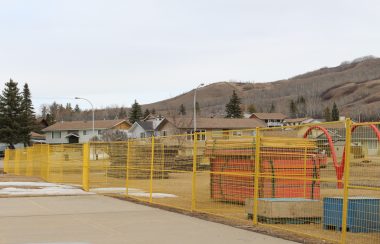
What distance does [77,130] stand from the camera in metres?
110

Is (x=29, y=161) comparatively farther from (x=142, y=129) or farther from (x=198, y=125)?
(x=142, y=129)

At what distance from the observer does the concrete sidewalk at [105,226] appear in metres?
10.3

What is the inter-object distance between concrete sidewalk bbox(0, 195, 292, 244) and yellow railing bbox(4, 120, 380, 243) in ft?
3.60

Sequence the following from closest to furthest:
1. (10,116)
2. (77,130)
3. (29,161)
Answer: (29,161)
(10,116)
(77,130)

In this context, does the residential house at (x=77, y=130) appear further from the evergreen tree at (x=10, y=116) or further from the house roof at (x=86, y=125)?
the evergreen tree at (x=10, y=116)

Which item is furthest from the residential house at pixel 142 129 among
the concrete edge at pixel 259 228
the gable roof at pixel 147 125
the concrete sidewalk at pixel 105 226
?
the concrete edge at pixel 259 228

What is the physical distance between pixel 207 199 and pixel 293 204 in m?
5.69

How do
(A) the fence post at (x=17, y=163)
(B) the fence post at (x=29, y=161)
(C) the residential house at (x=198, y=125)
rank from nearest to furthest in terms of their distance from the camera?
(B) the fence post at (x=29, y=161), (A) the fence post at (x=17, y=163), (C) the residential house at (x=198, y=125)

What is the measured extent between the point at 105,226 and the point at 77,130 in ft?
328

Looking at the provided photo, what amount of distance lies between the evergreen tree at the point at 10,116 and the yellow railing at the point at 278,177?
213 ft

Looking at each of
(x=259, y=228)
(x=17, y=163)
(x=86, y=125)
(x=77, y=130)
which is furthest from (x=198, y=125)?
(x=259, y=228)

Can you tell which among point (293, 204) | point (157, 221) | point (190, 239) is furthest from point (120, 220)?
point (293, 204)

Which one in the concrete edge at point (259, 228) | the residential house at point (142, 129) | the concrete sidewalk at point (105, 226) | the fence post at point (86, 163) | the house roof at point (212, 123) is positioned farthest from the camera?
the residential house at point (142, 129)

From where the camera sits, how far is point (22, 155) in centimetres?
3738
